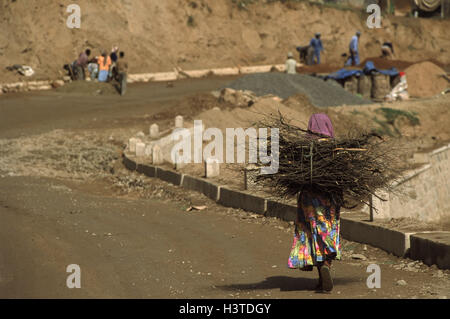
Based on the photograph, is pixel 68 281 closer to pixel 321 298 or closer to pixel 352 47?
pixel 321 298

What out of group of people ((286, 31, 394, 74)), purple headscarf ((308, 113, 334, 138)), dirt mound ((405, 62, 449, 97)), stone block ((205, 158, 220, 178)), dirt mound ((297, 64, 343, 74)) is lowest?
stone block ((205, 158, 220, 178))

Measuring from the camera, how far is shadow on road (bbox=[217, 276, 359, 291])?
7980 millimetres

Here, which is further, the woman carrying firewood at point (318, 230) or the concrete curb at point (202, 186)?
the concrete curb at point (202, 186)

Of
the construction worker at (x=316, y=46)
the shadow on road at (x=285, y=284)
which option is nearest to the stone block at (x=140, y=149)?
the shadow on road at (x=285, y=284)

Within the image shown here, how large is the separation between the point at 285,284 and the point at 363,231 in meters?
2.25

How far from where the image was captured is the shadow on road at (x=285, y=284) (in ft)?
26.2

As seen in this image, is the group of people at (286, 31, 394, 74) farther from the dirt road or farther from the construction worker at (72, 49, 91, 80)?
the dirt road

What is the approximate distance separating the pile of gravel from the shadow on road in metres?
16.6

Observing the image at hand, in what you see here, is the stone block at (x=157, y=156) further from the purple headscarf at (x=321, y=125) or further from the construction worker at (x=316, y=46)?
the construction worker at (x=316, y=46)

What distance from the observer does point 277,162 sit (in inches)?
309

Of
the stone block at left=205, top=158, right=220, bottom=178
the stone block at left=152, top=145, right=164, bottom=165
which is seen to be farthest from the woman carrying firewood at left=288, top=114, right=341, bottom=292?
the stone block at left=152, top=145, right=164, bottom=165

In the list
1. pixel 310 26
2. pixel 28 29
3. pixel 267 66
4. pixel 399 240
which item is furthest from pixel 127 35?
pixel 399 240

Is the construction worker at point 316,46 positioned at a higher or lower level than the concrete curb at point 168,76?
higher

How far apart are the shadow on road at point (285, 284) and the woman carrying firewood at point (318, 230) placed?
14.4 inches
